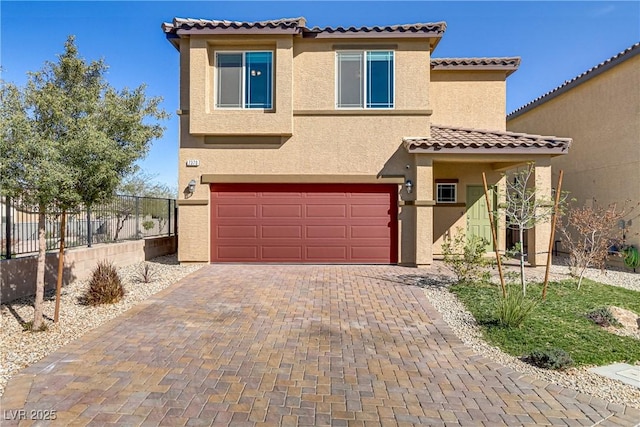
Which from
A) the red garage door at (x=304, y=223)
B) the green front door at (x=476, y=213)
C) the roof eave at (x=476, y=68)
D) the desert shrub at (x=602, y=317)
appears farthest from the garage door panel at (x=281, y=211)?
the desert shrub at (x=602, y=317)

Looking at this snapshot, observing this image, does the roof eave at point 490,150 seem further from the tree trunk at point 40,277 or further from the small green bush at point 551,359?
the tree trunk at point 40,277

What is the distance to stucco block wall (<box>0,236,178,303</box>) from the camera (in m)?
7.49

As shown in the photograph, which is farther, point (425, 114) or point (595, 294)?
point (425, 114)

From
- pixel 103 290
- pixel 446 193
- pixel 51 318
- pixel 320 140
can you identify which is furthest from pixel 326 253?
pixel 51 318

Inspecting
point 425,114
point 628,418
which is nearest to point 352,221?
point 425,114

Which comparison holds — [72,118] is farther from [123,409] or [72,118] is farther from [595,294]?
[595,294]

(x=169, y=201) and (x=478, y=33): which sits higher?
(x=478, y=33)

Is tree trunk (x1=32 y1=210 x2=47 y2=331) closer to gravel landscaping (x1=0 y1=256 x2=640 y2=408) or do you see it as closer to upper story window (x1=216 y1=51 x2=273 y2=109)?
gravel landscaping (x1=0 y1=256 x2=640 y2=408)

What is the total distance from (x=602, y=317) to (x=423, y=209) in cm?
585

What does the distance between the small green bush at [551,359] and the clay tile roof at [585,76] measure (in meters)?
11.9

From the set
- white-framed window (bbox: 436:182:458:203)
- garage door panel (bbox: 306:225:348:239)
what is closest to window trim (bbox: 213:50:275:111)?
garage door panel (bbox: 306:225:348:239)

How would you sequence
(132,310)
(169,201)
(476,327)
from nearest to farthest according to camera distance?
1. (476,327)
2. (132,310)
3. (169,201)

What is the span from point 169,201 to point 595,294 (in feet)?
48.4

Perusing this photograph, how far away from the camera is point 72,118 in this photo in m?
6.08
